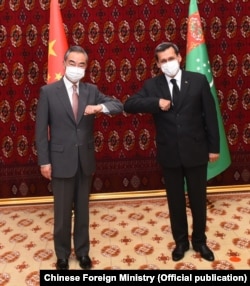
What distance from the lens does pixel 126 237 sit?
4.05 meters

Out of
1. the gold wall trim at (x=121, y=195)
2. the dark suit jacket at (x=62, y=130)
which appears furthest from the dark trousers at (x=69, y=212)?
the gold wall trim at (x=121, y=195)

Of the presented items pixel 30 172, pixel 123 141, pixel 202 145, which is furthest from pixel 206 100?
pixel 30 172

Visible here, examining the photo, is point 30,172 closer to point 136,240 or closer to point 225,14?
point 136,240

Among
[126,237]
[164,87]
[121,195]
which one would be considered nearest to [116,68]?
[121,195]

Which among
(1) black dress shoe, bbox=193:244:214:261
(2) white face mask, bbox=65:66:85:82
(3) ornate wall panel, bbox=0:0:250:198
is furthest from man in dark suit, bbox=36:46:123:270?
(3) ornate wall panel, bbox=0:0:250:198

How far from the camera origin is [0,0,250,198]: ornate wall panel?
4938 mm

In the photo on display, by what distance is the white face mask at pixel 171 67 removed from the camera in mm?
3148

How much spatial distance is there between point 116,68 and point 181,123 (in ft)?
7.08

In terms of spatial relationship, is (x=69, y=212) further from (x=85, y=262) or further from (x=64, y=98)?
(x=64, y=98)

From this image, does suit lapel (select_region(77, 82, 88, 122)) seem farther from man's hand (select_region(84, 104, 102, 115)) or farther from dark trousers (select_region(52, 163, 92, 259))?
dark trousers (select_region(52, 163, 92, 259))

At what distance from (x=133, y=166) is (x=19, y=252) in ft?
6.76

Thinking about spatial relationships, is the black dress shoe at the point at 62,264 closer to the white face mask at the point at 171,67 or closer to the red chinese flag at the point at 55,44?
the white face mask at the point at 171,67

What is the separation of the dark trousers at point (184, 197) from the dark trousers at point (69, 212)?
2.44ft

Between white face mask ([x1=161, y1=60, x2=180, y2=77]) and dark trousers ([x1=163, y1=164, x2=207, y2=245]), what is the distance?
2.67ft
